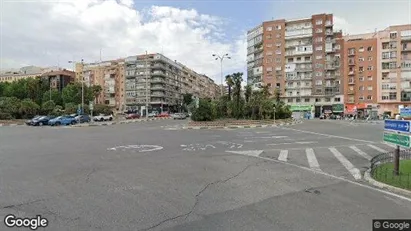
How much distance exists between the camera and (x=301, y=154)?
1398cm

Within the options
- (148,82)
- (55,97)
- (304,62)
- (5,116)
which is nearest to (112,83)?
(148,82)

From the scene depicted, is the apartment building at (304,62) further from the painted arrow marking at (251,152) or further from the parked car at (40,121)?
the painted arrow marking at (251,152)

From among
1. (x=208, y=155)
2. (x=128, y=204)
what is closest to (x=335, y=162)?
(x=208, y=155)

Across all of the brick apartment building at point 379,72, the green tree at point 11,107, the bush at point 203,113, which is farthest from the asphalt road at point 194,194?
the brick apartment building at point 379,72

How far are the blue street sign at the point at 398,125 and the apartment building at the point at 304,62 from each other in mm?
80886

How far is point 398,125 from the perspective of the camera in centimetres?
942

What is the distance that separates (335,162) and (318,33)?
8683 cm

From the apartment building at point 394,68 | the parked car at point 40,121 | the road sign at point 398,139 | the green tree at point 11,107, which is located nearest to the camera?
the road sign at point 398,139

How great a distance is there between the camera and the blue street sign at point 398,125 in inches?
354

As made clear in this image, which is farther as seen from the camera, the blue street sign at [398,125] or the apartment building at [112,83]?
the apartment building at [112,83]

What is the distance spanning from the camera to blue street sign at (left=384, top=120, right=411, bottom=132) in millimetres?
8998

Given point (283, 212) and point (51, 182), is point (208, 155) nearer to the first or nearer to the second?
point (51, 182)

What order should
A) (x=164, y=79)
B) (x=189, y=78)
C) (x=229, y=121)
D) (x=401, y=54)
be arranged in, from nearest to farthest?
(x=229, y=121)
(x=401, y=54)
(x=164, y=79)
(x=189, y=78)

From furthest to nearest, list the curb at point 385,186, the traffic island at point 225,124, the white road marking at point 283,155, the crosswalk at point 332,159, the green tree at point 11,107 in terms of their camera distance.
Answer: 1. the green tree at point 11,107
2. the traffic island at point 225,124
3. the white road marking at point 283,155
4. the crosswalk at point 332,159
5. the curb at point 385,186
